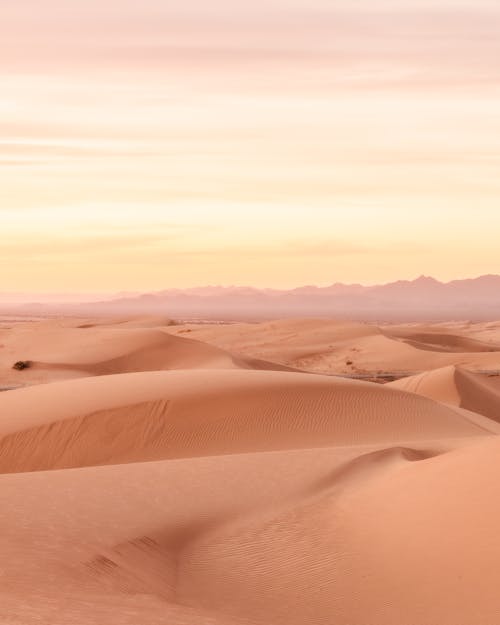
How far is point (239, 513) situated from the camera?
10.2 metres

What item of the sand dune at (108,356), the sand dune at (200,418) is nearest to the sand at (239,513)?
the sand dune at (200,418)

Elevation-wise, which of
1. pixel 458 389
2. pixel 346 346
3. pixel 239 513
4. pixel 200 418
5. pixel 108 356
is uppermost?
pixel 239 513

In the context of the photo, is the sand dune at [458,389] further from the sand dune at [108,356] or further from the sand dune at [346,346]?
the sand dune at [346,346]

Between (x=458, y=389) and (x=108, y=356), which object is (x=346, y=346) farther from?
(x=458, y=389)

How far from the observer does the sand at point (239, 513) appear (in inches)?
293

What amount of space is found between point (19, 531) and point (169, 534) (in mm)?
1611

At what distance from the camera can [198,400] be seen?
1866cm

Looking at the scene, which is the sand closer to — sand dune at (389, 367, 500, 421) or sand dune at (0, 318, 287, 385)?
sand dune at (389, 367, 500, 421)

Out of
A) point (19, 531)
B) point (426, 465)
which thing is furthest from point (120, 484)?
point (426, 465)

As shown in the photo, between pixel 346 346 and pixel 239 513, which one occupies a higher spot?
pixel 239 513

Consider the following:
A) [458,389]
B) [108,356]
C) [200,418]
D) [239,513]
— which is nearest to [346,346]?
[108,356]

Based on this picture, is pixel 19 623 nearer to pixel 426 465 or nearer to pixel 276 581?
pixel 276 581

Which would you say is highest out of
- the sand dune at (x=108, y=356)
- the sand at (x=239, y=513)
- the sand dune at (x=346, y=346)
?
the sand at (x=239, y=513)

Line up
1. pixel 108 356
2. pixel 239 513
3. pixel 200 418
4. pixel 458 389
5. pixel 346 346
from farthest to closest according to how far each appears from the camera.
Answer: pixel 346 346, pixel 108 356, pixel 458 389, pixel 200 418, pixel 239 513
